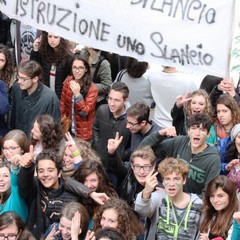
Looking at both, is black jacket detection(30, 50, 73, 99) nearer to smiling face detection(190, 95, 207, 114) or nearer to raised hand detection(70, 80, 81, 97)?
raised hand detection(70, 80, 81, 97)

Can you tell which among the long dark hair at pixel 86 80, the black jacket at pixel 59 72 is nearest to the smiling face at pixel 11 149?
the long dark hair at pixel 86 80

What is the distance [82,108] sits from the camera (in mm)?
7727

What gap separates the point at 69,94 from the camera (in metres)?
7.94

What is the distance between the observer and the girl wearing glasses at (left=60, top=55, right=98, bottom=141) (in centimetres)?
773

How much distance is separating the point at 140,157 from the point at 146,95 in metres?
1.96

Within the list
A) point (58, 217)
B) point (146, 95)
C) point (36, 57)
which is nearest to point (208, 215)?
point (58, 217)

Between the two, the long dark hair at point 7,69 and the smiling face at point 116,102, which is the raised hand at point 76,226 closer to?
the smiling face at point 116,102

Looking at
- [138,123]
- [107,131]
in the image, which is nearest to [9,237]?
[138,123]

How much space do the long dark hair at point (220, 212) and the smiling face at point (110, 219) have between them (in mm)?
648

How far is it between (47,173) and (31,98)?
1564 mm

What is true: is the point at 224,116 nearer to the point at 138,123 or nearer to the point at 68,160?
the point at 138,123

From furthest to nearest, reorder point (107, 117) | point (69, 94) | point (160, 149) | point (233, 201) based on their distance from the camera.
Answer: point (69, 94)
point (107, 117)
point (160, 149)
point (233, 201)

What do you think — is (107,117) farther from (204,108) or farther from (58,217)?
(58,217)

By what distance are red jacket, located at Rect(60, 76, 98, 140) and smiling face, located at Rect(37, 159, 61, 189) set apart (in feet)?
5.53
